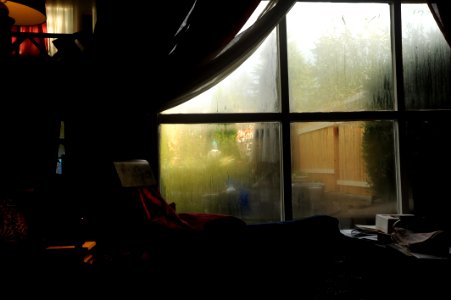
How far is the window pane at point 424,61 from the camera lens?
2.64m

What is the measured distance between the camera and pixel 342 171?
8.43 ft

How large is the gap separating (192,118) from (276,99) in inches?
25.9

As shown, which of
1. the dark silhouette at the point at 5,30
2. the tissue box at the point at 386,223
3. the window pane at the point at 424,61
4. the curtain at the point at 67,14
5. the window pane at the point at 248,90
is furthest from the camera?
the window pane at the point at 424,61

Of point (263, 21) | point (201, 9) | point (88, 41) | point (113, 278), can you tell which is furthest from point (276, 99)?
point (113, 278)

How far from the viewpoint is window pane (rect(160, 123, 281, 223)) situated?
2455 mm

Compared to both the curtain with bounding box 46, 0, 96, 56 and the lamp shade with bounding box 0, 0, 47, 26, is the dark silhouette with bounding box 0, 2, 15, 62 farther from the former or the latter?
the curtain with bounding box 46, 0, 96, 56

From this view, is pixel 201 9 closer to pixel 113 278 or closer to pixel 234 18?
pixel 234 18

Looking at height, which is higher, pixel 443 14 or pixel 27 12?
pixel 443 14

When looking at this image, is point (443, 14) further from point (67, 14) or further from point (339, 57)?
point (67, 14)

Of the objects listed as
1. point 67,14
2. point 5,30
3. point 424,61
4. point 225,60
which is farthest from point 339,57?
point 5,30

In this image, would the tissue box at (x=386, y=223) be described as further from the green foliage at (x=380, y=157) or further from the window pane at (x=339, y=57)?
the window pane at (x=339, y=57)

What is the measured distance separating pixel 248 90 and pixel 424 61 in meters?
1.44

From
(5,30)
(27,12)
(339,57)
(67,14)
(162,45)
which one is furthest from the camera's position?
(339,57)

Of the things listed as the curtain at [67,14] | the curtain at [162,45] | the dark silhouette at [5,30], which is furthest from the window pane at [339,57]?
the dark silhouette at [5,30]
